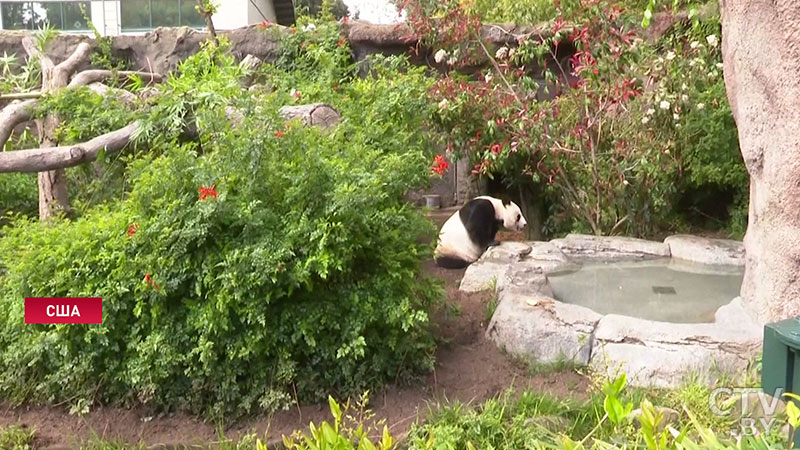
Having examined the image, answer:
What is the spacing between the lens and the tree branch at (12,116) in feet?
18.3

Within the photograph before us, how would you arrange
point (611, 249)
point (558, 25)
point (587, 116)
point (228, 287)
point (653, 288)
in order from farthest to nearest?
1. point (558, 25)
2. point (587, 116)
3. point (611, 249)
4. point (653, 288)
5. point (228, 287)

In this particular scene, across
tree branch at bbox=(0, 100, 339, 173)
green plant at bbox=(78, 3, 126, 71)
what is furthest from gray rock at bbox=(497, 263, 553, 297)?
green plant at bbox=(78, 3, 126, 71)

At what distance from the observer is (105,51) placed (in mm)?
9445

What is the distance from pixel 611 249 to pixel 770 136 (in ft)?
7.76

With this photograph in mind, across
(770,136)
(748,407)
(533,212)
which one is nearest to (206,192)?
(748,407)

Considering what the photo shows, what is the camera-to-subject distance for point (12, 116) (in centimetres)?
566

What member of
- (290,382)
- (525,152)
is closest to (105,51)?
(525,152)

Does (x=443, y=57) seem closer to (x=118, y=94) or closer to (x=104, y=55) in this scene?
(x=118, y=94)

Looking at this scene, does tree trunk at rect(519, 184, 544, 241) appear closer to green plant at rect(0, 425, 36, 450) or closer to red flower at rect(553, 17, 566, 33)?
red flower at rect(553, 17, 566, 33)

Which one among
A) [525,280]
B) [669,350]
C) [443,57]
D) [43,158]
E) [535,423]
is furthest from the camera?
[443,57]

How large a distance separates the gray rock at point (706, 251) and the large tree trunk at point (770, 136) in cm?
154

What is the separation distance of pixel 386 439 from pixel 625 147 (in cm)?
568

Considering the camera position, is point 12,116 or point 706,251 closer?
point 12,116

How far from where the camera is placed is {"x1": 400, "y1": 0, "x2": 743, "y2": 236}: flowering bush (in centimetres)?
688
